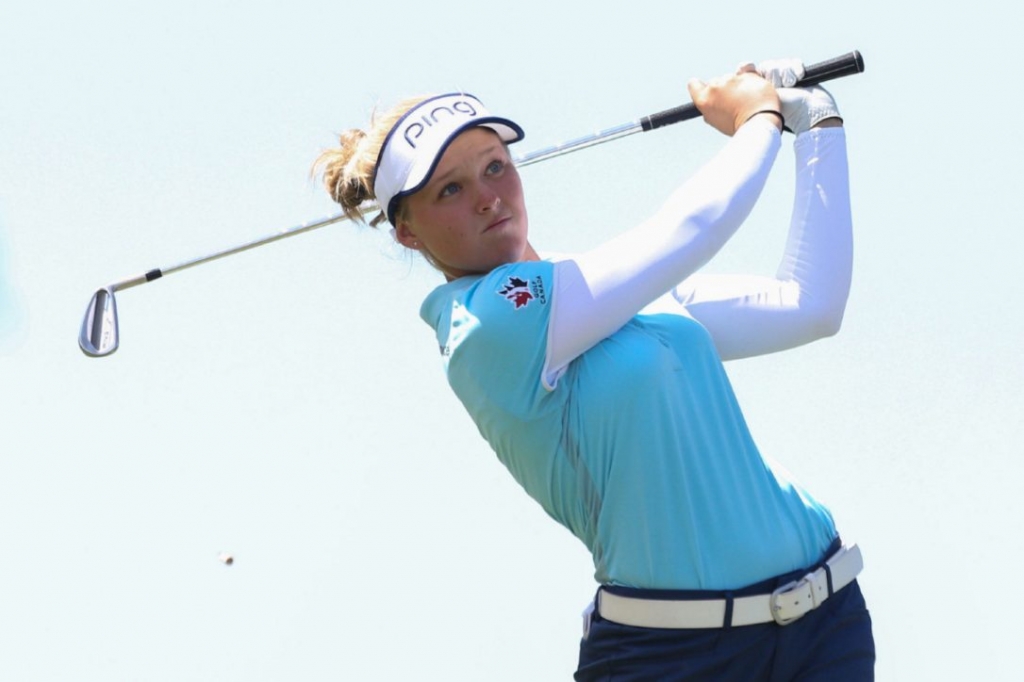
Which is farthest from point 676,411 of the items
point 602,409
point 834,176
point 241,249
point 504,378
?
point 241,249

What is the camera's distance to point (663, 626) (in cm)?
213

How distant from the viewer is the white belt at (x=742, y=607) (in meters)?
2.10

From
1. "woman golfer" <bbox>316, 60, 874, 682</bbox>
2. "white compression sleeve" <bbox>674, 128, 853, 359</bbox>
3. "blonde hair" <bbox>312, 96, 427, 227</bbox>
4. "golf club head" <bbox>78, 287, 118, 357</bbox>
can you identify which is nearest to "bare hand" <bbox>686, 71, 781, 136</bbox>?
"woman golfer" <bbox>316, 60, 874, 682</bbox>

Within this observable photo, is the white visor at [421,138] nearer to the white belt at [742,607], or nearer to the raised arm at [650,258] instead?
the raised arm at [650,258]

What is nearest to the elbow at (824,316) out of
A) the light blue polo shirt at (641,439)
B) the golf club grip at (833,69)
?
the light blue polo shirt at (641,439)

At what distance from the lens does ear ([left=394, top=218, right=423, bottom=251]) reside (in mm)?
2389

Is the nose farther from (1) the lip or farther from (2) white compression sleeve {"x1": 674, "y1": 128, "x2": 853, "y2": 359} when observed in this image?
(2) white compression sleeve {"x1": 674, "y1": 128, "x2": 853, "y2": 359}

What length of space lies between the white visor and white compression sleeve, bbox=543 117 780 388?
10.9 inches

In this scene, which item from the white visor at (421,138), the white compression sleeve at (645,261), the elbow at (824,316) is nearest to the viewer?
the white compression sleeve at (645,261)

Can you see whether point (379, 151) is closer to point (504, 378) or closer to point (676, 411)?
point (504, 378)

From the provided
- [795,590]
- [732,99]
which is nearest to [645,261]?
[732,99]

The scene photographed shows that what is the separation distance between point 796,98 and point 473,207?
54 centimetres

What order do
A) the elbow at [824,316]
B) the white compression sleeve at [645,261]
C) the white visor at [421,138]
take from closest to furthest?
the white compression sleeve at [645,261] < the white visor at [421,138] < the elbow at [824,316]

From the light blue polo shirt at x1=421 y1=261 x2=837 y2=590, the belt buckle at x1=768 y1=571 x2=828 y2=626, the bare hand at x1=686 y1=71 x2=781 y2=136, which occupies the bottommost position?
the belt buckle at x1=768 y1=571 x2=828 y2=626
